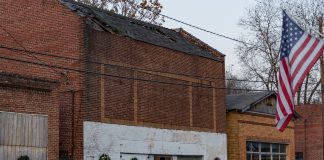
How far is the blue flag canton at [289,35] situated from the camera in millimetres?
18078

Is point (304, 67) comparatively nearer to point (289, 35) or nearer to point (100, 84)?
point (289, 35)

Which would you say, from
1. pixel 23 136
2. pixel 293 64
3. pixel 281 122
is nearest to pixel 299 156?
pixel 23 136

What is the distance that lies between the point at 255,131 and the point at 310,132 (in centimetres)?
1178

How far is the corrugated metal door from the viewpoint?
2186 cm

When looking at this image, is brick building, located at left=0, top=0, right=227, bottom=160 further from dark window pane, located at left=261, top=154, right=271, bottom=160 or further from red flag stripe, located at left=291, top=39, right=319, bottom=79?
red flag stripe, located at left=291, top=39, right=319, bottom=79

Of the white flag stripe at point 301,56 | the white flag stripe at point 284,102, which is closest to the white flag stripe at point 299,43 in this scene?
the white flag stripe at point 301,56

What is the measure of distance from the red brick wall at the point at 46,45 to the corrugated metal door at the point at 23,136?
273 millimetres

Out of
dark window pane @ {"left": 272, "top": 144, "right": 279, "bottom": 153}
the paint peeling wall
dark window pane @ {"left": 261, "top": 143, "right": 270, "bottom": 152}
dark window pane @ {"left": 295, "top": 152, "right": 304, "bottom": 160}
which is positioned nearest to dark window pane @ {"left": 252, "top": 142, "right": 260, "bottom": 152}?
dark window pane @ {"left": 261, "top": 143, "right": 270, "bottom": 152}

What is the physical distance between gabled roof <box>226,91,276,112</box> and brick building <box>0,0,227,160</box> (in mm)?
2814

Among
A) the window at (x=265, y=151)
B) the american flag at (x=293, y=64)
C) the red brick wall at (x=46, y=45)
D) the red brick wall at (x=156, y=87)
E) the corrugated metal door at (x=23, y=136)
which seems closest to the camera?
the american flag at (x=293, y=64)

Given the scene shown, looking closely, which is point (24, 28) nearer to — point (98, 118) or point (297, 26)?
point (98, 118)

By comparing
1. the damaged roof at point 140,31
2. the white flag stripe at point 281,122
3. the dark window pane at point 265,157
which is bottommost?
the dark window pane at point 265,157

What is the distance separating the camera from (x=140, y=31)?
102ft

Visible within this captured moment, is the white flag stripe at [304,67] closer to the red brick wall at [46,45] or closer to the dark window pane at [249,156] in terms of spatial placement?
the red brick wall at [46,45]
